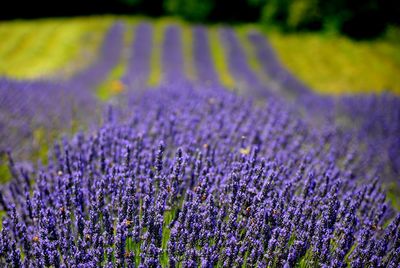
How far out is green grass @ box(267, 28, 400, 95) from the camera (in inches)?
505

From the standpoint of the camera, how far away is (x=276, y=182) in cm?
244

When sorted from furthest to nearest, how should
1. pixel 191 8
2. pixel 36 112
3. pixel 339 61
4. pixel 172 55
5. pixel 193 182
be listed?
pixel 191 8 → pixel 339 61 → pixel 172 55 → pixel 36 112 → pixel 193 182

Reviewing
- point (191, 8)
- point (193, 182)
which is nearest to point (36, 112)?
point (193, 182)

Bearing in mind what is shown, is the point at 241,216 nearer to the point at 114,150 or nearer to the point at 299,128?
the point at 114,150

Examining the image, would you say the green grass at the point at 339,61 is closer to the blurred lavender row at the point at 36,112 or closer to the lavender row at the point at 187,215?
the blurred lavender row at the point at 36,112

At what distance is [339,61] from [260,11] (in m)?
9.22

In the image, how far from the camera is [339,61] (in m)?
15.1

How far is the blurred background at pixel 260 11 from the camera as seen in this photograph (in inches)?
722

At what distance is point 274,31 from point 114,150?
17.9m

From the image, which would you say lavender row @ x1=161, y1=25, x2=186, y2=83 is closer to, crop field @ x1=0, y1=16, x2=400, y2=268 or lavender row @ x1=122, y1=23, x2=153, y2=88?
lavender row @ x1=122, y1=23, x2=153, y2=88

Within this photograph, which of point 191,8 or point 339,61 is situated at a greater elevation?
point 191,8

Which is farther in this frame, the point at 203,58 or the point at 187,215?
the point at 203,58

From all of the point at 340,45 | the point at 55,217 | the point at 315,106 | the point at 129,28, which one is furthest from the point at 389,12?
the point at 55,217

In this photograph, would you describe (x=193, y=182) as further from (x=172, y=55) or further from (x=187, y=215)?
(x=172, y=55)
